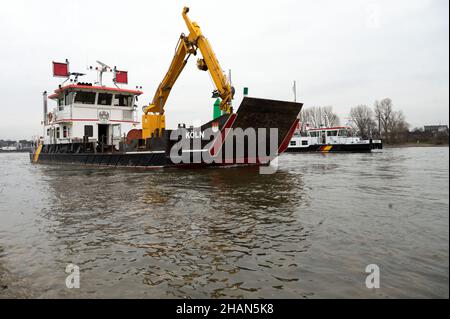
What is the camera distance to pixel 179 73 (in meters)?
16.8

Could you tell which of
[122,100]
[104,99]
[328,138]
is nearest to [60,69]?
[104,99]

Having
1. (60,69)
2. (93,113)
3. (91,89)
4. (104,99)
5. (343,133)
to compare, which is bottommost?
(343,133)

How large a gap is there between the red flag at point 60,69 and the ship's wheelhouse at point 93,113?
1185mm

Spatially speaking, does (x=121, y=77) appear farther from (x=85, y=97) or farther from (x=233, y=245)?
(x=233, y=245)

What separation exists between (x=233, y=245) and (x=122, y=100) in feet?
62.1

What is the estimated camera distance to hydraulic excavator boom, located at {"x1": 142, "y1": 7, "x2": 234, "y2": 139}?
14069 millimetres

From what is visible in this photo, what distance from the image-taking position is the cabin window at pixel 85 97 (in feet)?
64.0

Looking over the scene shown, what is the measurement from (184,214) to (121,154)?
11685 mm

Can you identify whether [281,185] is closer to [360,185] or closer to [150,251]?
[360,185]

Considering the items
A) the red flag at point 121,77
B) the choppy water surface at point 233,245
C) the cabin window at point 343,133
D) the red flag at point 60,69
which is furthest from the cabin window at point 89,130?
the cabin window at point 343,133

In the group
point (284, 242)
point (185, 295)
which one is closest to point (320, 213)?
point (284, 242)

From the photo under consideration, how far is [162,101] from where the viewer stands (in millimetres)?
17609

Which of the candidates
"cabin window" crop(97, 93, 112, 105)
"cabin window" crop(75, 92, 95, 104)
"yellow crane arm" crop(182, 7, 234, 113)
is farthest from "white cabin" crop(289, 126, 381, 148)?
"yellow crane arm" crop(182, 7, 234, 113)

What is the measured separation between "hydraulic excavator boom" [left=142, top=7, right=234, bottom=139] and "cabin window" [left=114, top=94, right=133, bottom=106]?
375cm
